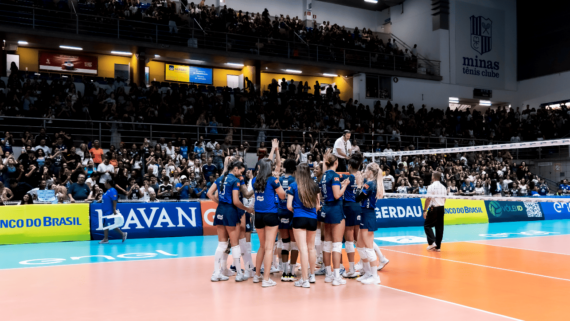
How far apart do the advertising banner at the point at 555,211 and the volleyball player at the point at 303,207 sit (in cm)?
1737

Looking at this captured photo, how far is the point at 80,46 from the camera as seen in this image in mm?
25672

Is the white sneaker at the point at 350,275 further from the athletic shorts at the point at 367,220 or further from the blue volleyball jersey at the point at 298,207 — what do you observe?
the blue volleyball jersey at the point at 298,207

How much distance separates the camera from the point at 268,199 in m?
7.67

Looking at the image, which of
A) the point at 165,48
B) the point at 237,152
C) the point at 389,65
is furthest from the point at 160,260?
A: the point at 389,65

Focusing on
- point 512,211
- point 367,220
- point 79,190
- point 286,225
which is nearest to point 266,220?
point 286,225

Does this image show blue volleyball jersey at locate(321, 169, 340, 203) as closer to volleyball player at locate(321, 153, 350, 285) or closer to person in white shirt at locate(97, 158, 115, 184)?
volleyball player at locate(321, 153, 350, 285)

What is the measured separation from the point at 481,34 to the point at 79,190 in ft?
104

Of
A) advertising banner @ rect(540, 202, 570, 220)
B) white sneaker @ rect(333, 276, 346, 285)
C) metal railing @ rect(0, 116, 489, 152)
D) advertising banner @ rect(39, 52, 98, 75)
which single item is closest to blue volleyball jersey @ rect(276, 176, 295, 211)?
white sneaker @ rect(333, 276, 346, 285)

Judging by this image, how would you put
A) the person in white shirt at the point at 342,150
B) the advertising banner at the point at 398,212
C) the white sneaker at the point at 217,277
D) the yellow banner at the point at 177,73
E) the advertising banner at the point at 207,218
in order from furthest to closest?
the yellow banner at the point at 177,73
the advertising banner at the point at 398,212
the advertising banner at the point at 207,218
the person in white shirt at the point at 342,150
the white sneaker at the point at 217,277

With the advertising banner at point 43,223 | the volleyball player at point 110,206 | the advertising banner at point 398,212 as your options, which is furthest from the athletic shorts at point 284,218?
the advertising banner at point 398,212

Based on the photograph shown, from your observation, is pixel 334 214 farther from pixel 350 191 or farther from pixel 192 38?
pixel 192 38

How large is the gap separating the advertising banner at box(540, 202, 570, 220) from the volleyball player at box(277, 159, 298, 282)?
16994 millimetres

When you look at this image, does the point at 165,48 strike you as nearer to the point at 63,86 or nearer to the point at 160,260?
the point at 63,86

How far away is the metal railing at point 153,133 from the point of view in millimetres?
19703
